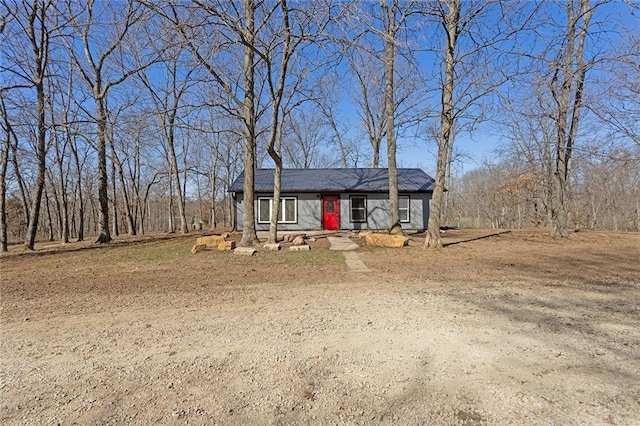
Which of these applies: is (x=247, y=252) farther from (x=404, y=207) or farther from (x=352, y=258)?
(x=404, y=207)

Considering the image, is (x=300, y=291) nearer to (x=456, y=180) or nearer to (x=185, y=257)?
(x=185, y=257)

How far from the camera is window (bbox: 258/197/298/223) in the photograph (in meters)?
17.4

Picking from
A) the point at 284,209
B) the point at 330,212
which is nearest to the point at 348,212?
the point at 330,212

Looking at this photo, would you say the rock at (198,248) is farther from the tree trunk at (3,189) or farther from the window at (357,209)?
the window at (357,209)

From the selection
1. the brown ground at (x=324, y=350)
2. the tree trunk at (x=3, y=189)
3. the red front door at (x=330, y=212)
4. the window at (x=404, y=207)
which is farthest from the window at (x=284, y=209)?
the brown ground at (x=324, y=350)

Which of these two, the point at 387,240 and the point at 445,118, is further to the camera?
the point at 387,240

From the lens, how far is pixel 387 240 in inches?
412

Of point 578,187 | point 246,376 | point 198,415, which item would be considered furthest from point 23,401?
point 578,187

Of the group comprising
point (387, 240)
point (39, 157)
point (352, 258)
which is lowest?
point (352, 258)

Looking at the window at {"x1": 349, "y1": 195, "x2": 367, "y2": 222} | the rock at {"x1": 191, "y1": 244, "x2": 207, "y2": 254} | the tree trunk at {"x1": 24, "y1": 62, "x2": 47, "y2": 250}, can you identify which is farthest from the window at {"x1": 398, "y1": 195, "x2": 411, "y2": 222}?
the tree trunk at {"x1": 24, "y1": 62, "x2": 47, "y2": 250}

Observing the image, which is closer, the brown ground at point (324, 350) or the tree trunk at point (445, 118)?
the brown ground at point (324, 350)

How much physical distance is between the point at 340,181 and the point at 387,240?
883 centimetres

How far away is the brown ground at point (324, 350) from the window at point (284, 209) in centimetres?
1153

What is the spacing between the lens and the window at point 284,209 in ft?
57.1
